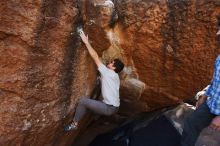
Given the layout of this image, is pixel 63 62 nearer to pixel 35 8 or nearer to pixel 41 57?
pixel 41 57

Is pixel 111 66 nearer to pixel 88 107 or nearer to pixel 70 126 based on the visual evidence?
pixel 88 107

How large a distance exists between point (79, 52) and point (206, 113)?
1.50 meters

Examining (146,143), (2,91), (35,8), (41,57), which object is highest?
(35,8)

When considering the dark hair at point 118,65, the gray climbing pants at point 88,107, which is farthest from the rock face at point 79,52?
the dark hair at point 118,65

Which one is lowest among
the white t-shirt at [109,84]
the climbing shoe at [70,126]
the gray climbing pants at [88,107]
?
the climbing shoe at [70,126]


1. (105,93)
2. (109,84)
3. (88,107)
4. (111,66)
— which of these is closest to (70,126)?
(88,107)

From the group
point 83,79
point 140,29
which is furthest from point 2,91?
point 140,29

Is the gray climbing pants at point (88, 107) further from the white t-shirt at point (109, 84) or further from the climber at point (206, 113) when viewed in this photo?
the climber at point (206, 113)

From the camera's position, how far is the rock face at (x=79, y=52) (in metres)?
4.05

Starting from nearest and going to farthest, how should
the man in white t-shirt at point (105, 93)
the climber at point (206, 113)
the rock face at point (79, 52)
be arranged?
the climber at point (206, 113) < the rock face at point (79, 52) < the man in white t-shirt at point (105, 93)

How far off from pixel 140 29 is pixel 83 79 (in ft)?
2.69

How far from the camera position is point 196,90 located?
4.92 meters

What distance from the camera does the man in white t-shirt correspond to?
467 cm

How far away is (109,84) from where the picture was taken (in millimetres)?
4715
